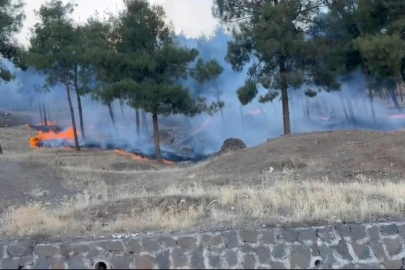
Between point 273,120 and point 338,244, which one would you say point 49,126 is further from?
point 338,244

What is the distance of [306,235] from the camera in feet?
31.8

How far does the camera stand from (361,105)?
47281 millimetres

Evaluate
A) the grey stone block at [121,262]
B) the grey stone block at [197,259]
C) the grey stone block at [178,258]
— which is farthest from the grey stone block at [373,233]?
the grey stone block at [121,262]

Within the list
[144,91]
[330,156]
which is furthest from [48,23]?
[330,156]

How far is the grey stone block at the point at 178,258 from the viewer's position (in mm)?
9000

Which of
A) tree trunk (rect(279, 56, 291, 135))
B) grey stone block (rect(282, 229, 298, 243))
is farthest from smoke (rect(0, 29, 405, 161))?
grey stone block (rect(282, 229, 298, 243))

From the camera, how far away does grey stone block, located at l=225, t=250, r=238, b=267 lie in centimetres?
920

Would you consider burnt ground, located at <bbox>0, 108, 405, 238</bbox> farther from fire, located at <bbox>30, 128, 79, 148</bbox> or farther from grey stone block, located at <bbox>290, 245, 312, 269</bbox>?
fire, located at <bbox>30, 128, 79, 148</bbox>

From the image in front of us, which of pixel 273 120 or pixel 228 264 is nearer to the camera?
pixel 228 264

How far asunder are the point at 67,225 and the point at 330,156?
13976 mm

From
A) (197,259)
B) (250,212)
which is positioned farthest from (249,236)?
(250,212)

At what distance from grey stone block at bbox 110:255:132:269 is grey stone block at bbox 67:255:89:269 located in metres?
0.38

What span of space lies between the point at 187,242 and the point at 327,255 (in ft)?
6.98

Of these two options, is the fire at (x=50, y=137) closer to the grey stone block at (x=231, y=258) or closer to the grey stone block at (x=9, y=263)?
the grey stone block at (x=9, y=263)
